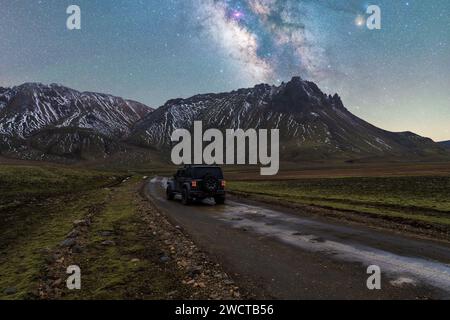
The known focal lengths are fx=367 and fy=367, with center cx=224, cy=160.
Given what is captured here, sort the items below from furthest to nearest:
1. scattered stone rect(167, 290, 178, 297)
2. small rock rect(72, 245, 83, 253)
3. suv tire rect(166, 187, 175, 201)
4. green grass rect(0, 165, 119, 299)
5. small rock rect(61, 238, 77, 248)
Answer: suv tire rect(166, 187, 175, 201)
small rock rect(61, 238, 77, 248)
small rock rect(72, 245, 83, 253)
green grass rect(0, 165, 119, 299)
scattered stone rect(167, 290, 178, 297)

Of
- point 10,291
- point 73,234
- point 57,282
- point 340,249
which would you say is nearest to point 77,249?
point 73,234

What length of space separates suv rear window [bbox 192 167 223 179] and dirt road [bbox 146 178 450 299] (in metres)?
9.68

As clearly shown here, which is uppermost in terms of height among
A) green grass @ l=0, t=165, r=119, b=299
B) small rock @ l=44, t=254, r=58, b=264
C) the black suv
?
the black suv

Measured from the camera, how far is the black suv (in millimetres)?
26656

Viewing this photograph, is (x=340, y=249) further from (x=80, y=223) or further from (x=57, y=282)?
(x=80, y=223)

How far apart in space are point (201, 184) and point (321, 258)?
16.7 meters

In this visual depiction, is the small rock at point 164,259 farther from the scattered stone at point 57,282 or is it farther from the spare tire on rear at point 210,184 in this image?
the spare tire on rear at point 210,184

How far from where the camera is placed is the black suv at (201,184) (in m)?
26.7

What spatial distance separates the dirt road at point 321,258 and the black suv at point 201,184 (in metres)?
8.95

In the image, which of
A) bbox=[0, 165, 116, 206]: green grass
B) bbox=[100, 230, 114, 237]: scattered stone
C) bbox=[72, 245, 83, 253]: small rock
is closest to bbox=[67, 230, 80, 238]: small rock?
bbox=[100, 230, 114, 237]: scattered stone

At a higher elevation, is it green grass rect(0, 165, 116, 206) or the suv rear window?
the suv rear window

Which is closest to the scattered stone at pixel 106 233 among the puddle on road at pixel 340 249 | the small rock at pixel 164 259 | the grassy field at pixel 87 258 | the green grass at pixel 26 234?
the grassy field at pixel 87 258

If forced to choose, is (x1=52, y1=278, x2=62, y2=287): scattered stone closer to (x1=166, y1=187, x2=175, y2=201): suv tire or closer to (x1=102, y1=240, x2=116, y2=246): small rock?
(x1=102, y1=240, x2=116, y2=246): small rock
